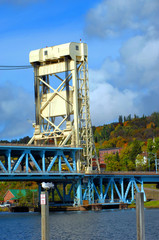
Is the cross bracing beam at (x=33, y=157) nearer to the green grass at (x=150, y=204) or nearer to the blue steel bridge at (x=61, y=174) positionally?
the blue steel bridge at (x=61, y=174)

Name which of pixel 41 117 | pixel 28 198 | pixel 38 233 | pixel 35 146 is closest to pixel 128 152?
pixel 28 198

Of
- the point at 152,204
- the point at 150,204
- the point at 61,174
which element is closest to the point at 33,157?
the point at 61,174

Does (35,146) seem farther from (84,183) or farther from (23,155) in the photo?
(84,183)

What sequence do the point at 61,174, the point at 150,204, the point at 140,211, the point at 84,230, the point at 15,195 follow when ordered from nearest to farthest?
the point at 140,211 → the point at 84,230 → the point at 61,174 → the point at 150,204 → the point at 15,195

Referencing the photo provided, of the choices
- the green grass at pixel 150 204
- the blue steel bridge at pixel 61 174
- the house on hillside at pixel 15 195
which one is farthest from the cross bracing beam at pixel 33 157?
the house on hillside at pixel 15 195

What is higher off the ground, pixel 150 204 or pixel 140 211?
pixel 140 211

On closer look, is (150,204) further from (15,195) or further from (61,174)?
(15,195)

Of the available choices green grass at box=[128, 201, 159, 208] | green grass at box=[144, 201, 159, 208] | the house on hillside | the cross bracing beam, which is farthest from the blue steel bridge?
the house on hillside

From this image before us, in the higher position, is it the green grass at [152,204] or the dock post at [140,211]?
the dock post at [140,211]

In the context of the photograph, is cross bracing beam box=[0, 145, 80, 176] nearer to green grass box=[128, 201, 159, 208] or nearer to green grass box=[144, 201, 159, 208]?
green grass box=[128, 201, 159, 208]

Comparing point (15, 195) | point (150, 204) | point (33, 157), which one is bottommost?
A: point (150, 204)

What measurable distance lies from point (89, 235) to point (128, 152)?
409 ft

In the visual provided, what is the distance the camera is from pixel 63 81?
363ft

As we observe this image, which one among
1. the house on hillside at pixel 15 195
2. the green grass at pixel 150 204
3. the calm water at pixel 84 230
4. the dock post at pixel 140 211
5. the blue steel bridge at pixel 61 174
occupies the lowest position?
the calm water at pixel 84 230
